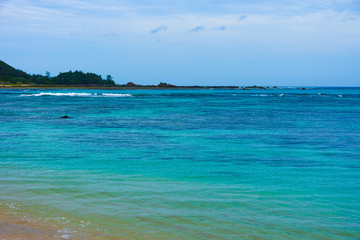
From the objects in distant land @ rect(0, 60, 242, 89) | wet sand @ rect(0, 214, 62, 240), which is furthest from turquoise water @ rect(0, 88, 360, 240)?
distant land @ rect(0, 60, 242, 89)

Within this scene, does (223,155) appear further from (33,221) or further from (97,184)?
(33,221)

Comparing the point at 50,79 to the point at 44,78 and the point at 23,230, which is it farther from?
the point at 23,230

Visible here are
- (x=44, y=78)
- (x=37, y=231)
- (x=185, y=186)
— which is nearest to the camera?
(x=37, y=231)

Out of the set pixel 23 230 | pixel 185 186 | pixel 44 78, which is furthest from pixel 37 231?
pixel 44 78

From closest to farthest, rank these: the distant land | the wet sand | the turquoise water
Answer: the wet sand < the turquoise water < the distant land

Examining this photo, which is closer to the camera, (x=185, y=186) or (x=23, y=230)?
(x=23, y=230)

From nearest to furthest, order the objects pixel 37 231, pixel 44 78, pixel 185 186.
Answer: pixel 37 231, pixel 185 186, pixel 44 78

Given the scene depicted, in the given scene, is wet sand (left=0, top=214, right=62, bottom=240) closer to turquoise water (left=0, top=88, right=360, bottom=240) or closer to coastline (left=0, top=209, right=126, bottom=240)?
coastline (left=0, top=209, right=126, bottom=240)

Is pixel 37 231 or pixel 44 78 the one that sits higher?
pixel 44 78

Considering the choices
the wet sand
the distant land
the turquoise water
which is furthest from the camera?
the distant land

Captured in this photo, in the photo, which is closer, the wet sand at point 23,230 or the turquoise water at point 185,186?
the wet sand at point 23,230

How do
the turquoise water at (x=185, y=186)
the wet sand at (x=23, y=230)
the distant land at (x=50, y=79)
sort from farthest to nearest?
the distant land at (x=50, y=79) < the turquoise water at (x=185, y=186) < the wet sand at (x=23, y=230)

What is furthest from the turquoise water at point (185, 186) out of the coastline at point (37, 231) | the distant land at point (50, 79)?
the distant land at point (50, 79)

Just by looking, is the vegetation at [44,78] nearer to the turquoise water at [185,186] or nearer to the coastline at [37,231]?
the turquoise water at [185,186]
